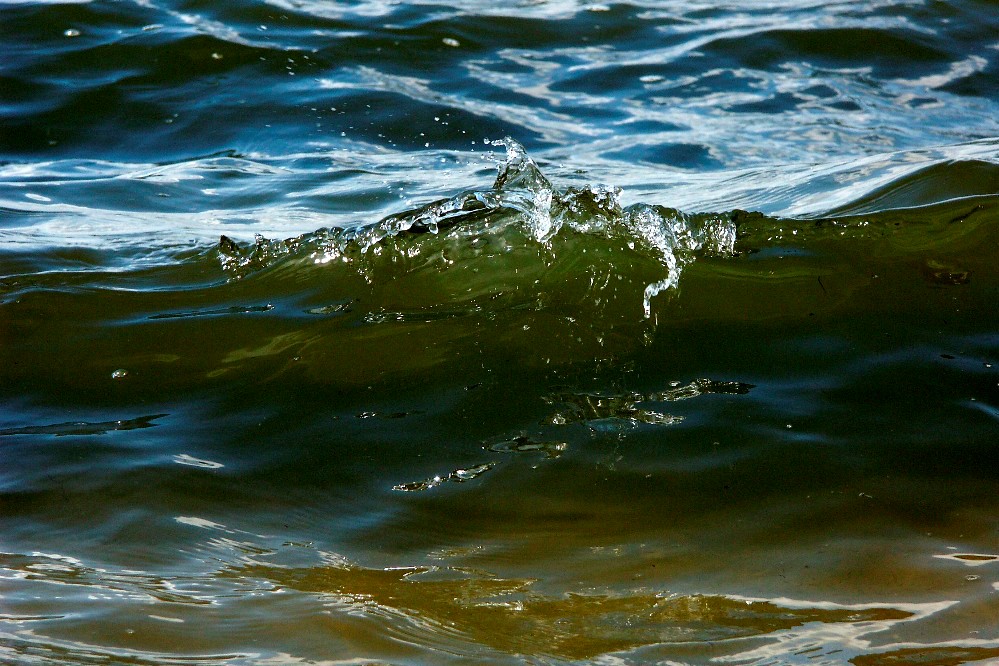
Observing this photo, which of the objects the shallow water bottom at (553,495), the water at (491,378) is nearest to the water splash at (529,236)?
the water at (491,378)

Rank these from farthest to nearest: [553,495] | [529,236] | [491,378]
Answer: [529,236] → [491,378] → [553,495]

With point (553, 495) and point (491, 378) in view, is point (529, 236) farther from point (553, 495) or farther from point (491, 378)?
point (553, 495)

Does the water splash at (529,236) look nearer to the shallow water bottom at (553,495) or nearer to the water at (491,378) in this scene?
the water at (491,378)

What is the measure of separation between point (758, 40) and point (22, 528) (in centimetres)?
684

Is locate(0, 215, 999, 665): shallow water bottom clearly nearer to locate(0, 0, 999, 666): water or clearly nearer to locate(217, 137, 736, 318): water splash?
locate(0, 0, 999, 666): water

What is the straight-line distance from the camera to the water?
2.11m

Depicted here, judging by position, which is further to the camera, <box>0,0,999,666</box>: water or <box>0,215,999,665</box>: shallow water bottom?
<box>0,0,999,666</box>: water

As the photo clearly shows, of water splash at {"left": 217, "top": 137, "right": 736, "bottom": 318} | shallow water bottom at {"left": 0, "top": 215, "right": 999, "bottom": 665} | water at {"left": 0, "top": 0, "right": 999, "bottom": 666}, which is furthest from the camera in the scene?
water splash at {"left": 217, "top": 137, "right": 736, "bottom": 318}

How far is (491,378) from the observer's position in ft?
10.9

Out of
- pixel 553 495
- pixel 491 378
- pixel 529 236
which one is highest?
pixel 529 236

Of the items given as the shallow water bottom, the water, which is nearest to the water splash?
the water

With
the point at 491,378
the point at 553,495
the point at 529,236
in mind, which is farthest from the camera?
the point at 529,236

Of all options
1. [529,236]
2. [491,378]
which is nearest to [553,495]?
[491,378]

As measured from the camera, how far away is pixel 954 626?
1991 mm
